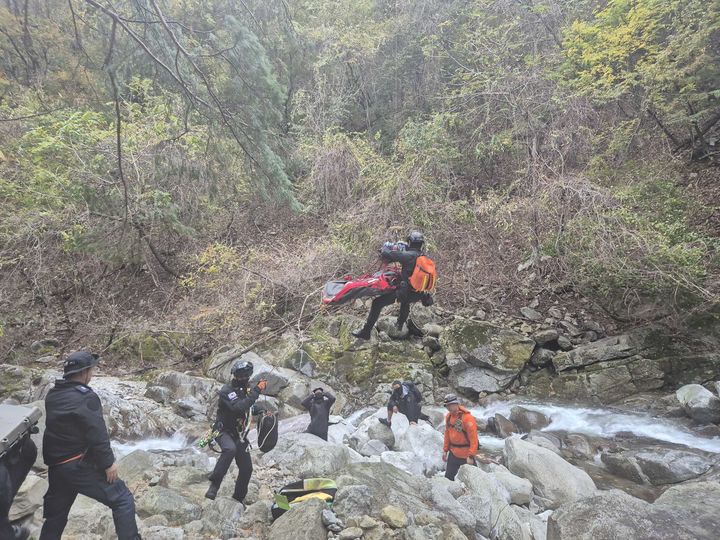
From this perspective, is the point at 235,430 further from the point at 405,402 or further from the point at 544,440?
the point at 544,440

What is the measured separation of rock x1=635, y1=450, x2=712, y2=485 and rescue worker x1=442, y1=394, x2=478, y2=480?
9.75 ft

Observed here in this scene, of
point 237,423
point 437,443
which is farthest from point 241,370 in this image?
point 437,443

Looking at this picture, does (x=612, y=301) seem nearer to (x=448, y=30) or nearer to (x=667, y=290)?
(x=667, y=290)

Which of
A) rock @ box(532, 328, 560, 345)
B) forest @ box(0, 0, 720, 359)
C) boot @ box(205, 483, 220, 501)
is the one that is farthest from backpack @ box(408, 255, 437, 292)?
rock @ box(532, 328, 560, 345)

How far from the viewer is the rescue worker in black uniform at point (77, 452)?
309cm

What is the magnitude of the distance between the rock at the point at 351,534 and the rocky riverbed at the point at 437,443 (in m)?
0.02

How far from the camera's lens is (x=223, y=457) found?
4395mm

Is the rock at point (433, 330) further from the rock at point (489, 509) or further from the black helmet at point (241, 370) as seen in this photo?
the black helmet at point (241, 370)

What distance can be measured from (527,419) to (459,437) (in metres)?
3.07

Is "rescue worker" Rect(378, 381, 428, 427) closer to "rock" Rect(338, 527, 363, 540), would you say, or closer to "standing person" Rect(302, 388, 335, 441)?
"standing person" Rect(302, 388, 335, 441)

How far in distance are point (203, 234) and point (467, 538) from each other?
1178 cm

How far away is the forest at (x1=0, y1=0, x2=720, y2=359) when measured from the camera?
8.73 meters

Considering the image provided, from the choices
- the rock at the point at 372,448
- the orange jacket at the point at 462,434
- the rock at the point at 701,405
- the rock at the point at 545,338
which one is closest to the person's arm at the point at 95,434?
the orange jacket at the point at 462,434

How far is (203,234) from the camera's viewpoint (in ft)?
43.8
